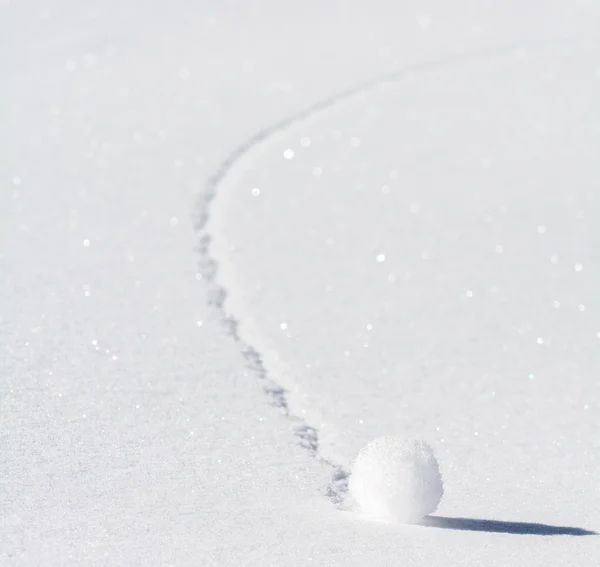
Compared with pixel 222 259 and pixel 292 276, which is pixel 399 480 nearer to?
pixel 292 276

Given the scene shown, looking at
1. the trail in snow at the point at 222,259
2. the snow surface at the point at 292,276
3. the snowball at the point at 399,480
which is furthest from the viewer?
the trail in snow at the point at 222,259

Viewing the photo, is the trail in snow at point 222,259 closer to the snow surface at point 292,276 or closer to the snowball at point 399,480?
the snow surface at point 292,276

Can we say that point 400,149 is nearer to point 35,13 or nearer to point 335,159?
point 335,159

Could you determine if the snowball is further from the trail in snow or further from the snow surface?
the trail in snow

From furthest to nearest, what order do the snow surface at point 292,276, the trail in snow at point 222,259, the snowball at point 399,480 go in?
the trail in snow at point 222,259 < the snow surface at point 292,276 < the snowball at point 399,480

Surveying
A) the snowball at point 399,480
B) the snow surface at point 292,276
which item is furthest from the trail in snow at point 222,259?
the snowball at point 399,480

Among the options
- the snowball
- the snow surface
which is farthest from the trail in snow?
the snowball

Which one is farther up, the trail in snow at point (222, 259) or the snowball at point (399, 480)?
the trail in snow at point (222, 259)

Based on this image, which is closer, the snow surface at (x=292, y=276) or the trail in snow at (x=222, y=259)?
the snow surface at (x=292, y=276)
